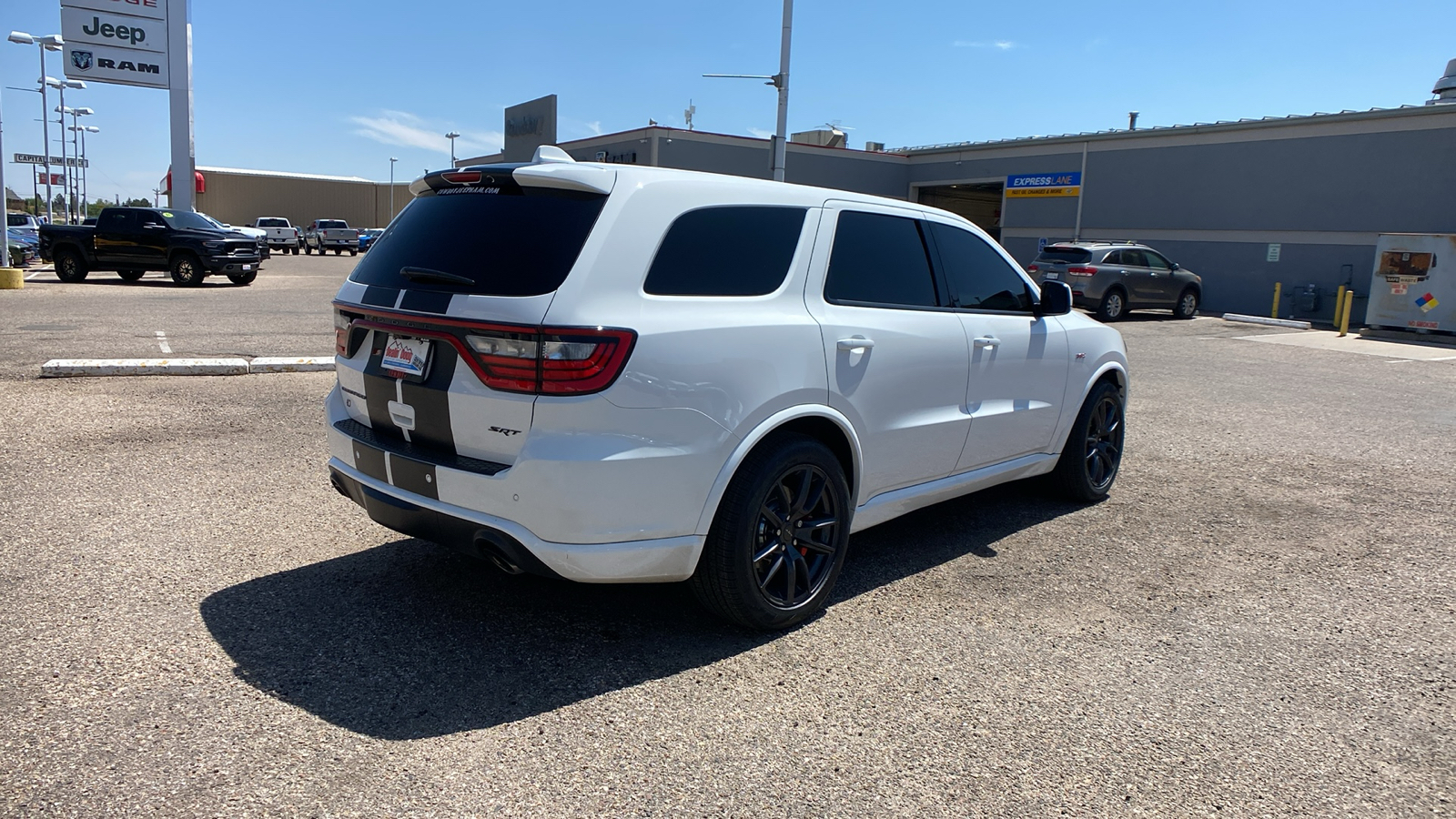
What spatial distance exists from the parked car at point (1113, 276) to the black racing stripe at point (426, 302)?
1888cm

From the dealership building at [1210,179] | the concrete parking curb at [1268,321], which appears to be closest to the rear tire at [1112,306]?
the concrete parking curb at [1268,321]

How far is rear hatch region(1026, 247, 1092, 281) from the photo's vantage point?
21.1 m

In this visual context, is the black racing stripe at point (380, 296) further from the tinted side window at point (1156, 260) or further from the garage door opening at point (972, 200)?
the garage door opening at point (972, 200)

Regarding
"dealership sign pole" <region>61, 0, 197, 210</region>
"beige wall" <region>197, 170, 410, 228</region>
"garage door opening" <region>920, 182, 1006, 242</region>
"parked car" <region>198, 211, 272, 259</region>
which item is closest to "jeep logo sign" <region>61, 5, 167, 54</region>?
"dealership sign pole" <region>61, 0, 197, 210</region>

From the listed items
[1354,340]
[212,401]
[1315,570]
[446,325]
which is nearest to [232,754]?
[446,325]

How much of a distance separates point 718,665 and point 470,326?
1498 millimetres

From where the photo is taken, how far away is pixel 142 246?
22078 mm

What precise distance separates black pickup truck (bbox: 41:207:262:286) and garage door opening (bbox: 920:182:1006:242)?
2470cm

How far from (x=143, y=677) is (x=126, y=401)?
5527 mm

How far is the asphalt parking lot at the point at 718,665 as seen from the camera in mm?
2756

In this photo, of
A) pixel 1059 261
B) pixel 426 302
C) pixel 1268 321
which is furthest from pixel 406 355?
pixel 1268 321

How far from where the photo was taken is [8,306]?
52.1ft

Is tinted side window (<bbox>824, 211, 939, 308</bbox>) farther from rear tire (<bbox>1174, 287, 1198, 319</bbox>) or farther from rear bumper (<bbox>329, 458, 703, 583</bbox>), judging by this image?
rear tire (<bbox>1174, 287, 1198, 319</bbox>)

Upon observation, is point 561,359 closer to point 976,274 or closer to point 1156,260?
point 976,274
